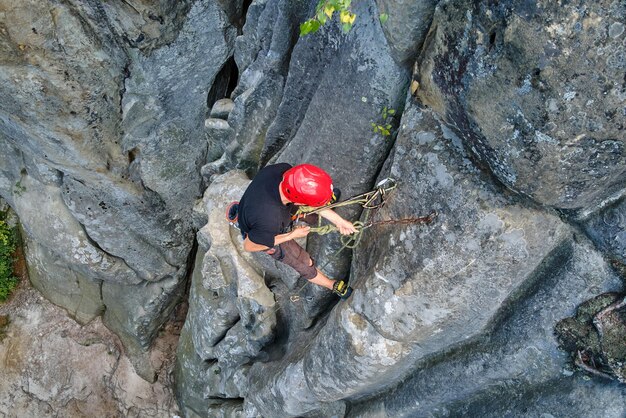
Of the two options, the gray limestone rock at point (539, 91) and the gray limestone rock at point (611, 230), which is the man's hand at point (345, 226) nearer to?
the gray limestone rock at point (539, 91)

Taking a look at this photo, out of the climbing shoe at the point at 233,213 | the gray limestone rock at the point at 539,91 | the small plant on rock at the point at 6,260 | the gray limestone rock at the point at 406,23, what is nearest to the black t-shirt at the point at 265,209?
the climbing shoe at the point at 233,213

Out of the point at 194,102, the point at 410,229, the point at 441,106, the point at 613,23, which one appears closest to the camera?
the point at 613,23

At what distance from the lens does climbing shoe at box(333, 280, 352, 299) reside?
5.79 m

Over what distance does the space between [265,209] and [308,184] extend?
0.63m

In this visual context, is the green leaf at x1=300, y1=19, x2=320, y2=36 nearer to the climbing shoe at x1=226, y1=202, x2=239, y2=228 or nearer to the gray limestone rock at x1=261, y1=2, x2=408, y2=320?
the gray limestone rock at x1=261, y1=2, x2=408, y2=320

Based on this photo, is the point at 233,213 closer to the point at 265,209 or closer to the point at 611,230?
the point at 265,209

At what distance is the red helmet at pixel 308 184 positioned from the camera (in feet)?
15.4

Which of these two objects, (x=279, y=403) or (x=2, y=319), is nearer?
(x=279, y=403)

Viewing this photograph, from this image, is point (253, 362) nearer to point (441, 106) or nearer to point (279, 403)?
point (279, 403)

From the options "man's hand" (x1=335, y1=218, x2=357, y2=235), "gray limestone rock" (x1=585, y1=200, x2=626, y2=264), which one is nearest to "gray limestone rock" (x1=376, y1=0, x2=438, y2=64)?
"man's hand" (x1=335, y1=218, x2=357, y2=235)

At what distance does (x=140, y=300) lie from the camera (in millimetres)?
9031

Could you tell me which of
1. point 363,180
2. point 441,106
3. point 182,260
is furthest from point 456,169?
point 182,260

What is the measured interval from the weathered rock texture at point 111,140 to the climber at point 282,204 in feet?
7.39

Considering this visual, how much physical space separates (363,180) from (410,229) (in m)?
0.93
